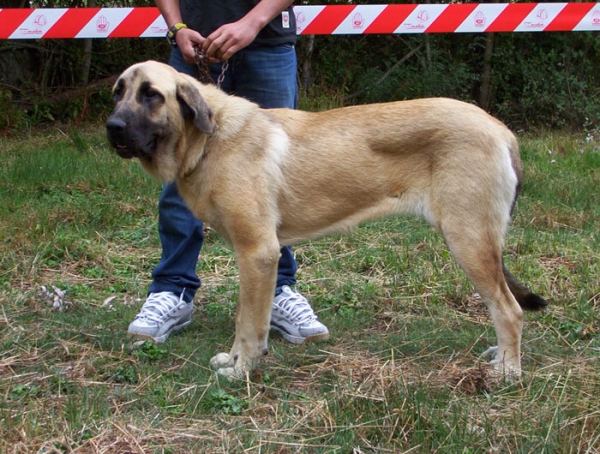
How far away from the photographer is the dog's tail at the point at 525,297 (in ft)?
11.6

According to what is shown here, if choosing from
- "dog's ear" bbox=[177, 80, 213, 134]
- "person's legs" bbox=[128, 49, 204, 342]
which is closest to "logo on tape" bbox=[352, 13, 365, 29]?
"person's legs" bbox=[128, 49, 204, 342]

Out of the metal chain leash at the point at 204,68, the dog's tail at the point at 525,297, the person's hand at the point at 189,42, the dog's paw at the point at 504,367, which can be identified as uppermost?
the person's hand at the point at 189,42

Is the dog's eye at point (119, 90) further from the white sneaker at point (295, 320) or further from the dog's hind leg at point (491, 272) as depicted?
the dog's hind leg at point (491, 272)

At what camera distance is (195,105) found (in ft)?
10.7

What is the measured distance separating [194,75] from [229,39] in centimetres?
50

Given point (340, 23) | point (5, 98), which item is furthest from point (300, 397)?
point (5, 98)

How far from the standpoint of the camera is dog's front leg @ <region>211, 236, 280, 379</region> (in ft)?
10.9

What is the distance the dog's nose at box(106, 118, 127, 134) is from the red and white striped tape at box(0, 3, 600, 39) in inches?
179

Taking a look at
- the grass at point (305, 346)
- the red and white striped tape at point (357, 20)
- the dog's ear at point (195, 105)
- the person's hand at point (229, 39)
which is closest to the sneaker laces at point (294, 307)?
the grass at point (305, 346)

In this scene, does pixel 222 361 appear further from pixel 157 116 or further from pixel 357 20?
pixel 357 20

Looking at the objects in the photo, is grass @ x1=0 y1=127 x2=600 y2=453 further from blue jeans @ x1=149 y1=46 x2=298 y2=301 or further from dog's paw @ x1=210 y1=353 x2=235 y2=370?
blue jeans @ x1=149 y1=46 x2=298 y2=301

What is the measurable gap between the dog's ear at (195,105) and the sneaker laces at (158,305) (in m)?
1.07

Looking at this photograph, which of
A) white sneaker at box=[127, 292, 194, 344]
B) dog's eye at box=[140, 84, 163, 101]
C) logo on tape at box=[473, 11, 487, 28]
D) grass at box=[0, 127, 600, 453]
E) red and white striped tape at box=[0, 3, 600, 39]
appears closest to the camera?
grass at box=[0, 127, 600, 453]

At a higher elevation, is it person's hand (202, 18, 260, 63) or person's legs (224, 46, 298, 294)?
person's hand (202, 18, 260, 63)
